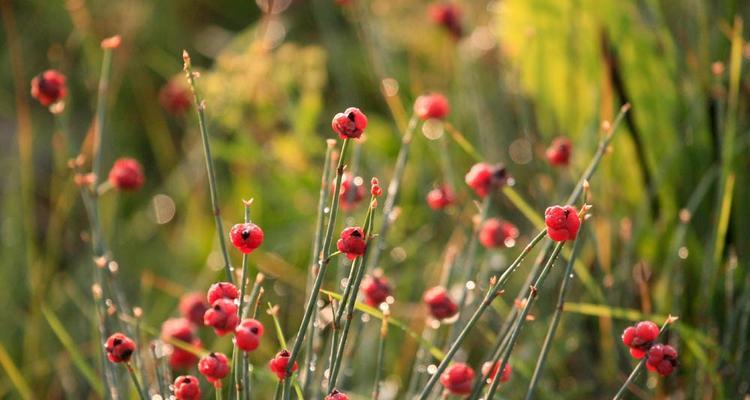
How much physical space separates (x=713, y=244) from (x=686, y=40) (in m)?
0.40

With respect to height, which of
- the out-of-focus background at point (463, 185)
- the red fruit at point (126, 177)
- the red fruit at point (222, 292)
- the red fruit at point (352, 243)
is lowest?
the out-of-focus background at point (463, 185)

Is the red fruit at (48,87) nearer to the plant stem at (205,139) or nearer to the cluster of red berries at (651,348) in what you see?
the plant stem at (205,139)

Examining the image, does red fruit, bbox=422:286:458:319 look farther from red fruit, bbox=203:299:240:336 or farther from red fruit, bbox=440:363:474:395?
red fruit, bbox=203:299:240:336

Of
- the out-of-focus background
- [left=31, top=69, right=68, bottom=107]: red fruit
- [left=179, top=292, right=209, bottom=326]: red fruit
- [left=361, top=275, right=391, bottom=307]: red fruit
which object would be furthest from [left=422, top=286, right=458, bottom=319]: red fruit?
[left=31, top=69, right=68, bottom=107]: red fruit

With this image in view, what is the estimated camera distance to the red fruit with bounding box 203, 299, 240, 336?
0.63 m

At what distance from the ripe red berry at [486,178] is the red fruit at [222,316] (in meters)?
0.35

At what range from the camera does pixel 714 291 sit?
1.12m

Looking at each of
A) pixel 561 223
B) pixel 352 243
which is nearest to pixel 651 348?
pixel 561 223

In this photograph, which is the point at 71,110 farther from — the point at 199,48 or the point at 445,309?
the point at 445,309

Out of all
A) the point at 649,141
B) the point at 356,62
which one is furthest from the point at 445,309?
the point at 356,62

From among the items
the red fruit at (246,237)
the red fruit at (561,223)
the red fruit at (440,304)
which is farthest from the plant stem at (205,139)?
the red fruit at (561,223)

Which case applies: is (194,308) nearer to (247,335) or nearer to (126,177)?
(126,177)

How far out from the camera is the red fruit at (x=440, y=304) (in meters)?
0.85

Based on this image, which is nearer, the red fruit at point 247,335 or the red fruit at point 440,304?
the red fruit at point 247,335
